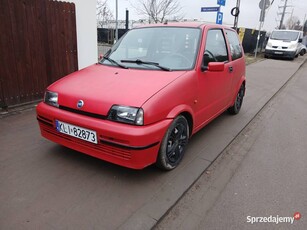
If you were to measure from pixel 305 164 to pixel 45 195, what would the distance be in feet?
11.1

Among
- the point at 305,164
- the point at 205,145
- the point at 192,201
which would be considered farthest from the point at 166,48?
the point at 305,164

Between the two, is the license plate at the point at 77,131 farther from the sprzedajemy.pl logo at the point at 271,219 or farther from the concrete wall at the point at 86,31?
the concrete wall at the point at 86,31

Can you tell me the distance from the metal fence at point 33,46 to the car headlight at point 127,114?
3309 millimetres

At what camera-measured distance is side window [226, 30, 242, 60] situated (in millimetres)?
4745

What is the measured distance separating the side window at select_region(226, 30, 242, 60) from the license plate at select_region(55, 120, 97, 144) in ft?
10.3

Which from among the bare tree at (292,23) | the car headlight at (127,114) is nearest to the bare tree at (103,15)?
the car headlight at (127,114)

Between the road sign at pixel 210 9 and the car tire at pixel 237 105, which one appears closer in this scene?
the car tire at pixel 237 105

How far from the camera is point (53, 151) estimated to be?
358cm

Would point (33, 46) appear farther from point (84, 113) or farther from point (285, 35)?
point (285, 35)

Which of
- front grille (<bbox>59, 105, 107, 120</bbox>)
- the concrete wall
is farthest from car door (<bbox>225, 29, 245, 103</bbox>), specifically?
the concrete wall

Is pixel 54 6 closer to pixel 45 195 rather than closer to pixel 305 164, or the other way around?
pixel 45 195

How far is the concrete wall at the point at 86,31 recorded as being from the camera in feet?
22.5

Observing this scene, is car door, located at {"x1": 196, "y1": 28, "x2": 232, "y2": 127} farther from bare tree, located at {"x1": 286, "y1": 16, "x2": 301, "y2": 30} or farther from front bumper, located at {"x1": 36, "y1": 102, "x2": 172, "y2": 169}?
bare tree, located at {"x1": 286, "y1": 16, "x2": 301, "y2": 30}

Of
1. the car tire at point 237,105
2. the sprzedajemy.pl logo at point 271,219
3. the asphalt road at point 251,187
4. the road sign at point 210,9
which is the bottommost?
the asphalt road at point 251,187
